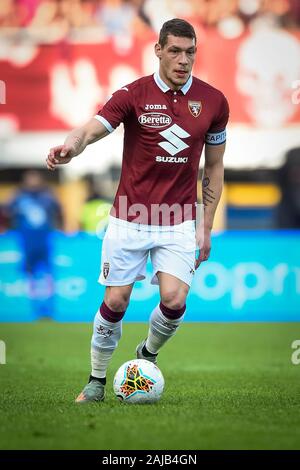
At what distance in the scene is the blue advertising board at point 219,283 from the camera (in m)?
15.2

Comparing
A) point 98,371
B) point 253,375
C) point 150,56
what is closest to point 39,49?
point 150,56

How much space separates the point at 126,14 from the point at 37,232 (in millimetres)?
6028

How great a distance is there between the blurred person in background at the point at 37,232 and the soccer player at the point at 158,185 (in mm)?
8523

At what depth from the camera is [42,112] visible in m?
20.0

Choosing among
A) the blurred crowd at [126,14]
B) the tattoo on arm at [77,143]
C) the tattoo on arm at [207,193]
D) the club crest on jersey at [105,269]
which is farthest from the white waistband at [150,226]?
the blurred crowd at [126,14]

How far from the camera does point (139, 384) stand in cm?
706

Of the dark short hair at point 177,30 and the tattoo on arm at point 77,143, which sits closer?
the tattoo on arm at point 77,143

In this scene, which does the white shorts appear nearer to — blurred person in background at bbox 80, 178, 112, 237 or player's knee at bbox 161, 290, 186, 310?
player's knee at bbox 161, 290, 186, 310

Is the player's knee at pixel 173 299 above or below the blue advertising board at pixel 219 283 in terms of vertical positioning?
below

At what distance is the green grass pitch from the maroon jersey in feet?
4.56

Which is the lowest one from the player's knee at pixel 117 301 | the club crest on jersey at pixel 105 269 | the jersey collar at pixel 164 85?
the player's knee at pixel 117 301

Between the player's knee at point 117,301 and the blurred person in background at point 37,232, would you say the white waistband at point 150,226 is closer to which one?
the player's knee at point 117,301

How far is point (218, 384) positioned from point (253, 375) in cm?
89

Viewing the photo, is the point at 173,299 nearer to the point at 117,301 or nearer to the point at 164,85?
the point at 117,301
